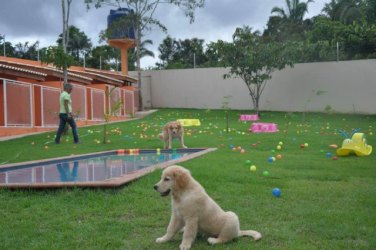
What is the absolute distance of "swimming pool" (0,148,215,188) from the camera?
6.99 metres

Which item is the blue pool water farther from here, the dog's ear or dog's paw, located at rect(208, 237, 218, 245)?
dog's paw, located at rect(208, 237, 218, 245)

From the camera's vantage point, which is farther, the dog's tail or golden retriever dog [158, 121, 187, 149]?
golden retriever dog [158, 121, 187, 149]

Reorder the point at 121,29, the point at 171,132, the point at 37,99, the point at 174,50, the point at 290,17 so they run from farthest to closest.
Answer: the point at 174,50 → the point at 290,17 → the point at 121,29 → the point at 37,99 → the point at 171,132

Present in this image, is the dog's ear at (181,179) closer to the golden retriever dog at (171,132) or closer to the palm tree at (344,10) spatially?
the golden retriever dog at (171,132)

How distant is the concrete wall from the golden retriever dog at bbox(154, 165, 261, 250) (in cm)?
2248

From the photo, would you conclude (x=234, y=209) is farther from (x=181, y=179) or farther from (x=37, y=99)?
(x=37, y=99)

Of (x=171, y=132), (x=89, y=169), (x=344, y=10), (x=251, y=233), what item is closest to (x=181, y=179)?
(x=251, y=233)

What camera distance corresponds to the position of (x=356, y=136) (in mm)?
10742

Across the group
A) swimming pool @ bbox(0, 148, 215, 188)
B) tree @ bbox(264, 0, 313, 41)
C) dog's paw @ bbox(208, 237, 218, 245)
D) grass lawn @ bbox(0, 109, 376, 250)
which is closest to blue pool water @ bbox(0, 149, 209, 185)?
swimming pool @ bbox(0, 148, 215, 188)

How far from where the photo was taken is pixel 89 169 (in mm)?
9711

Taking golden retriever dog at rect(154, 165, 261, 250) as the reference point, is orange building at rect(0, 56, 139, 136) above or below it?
above

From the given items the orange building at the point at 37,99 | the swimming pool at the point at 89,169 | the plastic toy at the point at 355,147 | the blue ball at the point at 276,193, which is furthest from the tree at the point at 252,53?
the blue ball at the point at 276,193

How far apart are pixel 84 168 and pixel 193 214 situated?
5.81 m

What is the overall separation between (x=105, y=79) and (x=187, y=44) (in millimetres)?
25468
